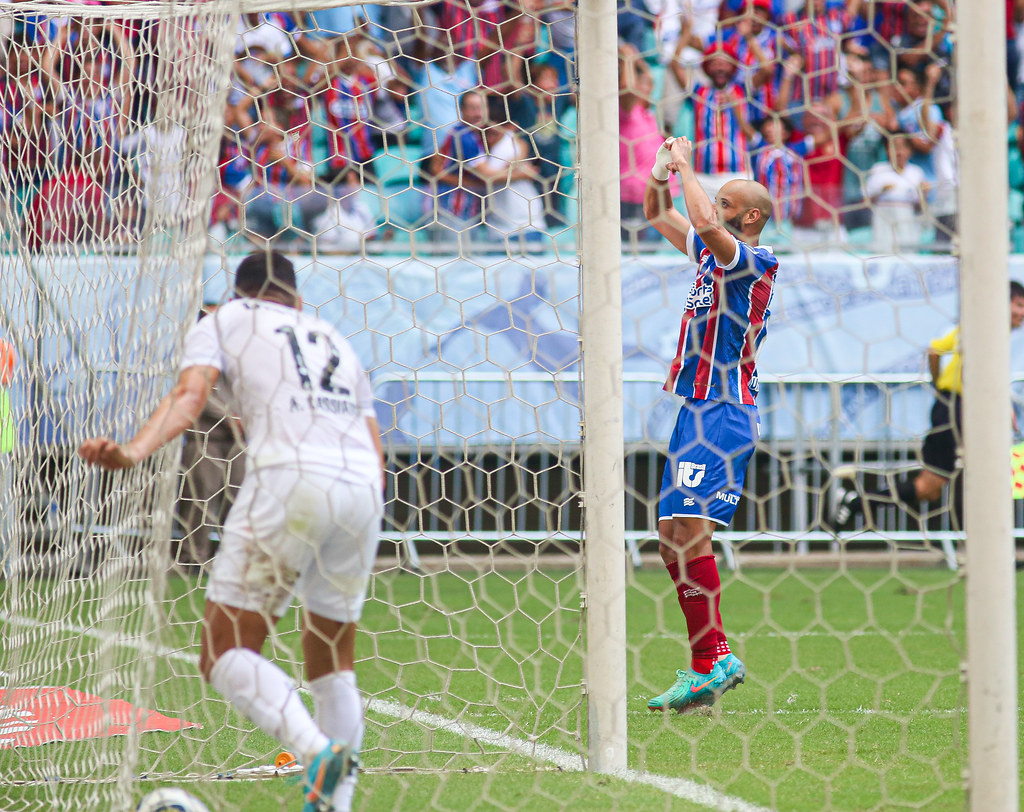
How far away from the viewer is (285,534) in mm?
3020

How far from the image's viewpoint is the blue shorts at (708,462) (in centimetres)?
455

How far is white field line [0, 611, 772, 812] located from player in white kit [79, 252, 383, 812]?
294mm

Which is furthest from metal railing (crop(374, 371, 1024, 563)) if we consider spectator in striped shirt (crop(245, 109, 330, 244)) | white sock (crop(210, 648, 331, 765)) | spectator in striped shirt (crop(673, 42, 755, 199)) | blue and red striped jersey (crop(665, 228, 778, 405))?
white sock (crop(210, 648, 331, 765))

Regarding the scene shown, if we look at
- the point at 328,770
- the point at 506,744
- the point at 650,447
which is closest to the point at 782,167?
the point at 650,447

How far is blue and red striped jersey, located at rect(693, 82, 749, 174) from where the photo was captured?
29.7 ft

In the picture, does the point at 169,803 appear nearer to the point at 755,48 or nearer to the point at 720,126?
the point at 755,48

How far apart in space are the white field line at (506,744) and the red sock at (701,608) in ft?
2.14

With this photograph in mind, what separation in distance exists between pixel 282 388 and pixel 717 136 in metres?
6.57

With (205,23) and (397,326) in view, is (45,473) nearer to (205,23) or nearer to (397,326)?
(205,23)

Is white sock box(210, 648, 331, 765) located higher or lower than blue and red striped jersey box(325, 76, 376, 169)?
lower

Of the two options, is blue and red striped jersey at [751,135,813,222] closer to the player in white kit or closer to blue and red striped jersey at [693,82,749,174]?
blue and red striped jersey at [693,82,749,174]

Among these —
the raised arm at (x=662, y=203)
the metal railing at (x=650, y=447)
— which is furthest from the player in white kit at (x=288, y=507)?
the metal railing at (x=650, y=447)

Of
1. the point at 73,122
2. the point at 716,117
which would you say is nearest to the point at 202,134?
the point at 73,122

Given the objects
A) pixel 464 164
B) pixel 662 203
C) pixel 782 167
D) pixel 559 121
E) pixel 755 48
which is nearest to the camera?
pixel 662 203
